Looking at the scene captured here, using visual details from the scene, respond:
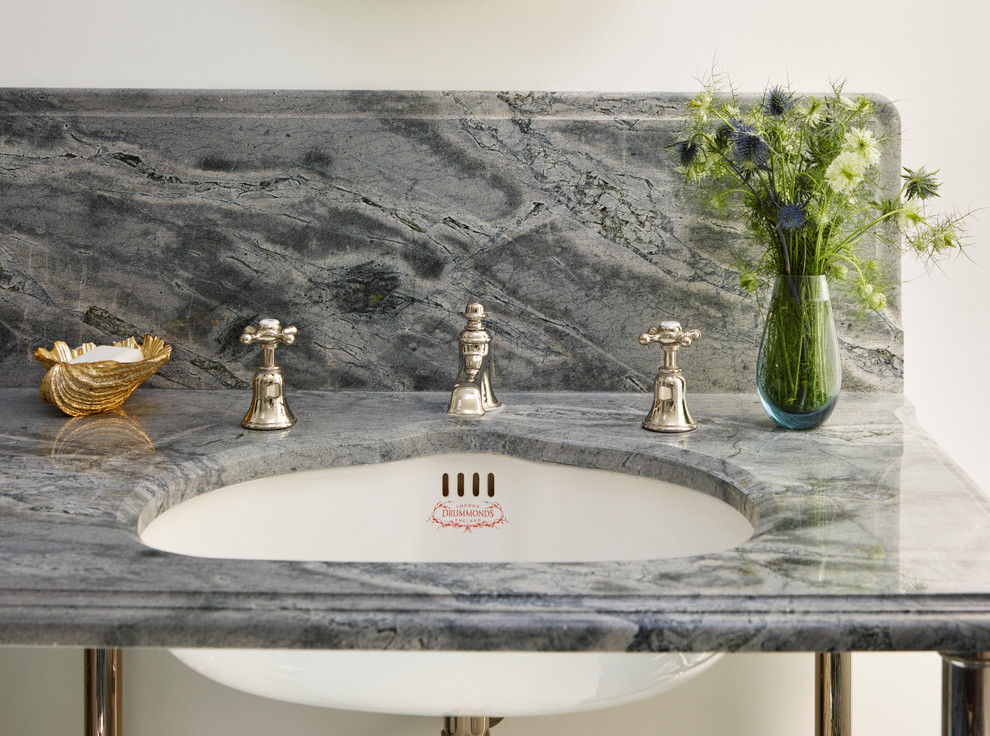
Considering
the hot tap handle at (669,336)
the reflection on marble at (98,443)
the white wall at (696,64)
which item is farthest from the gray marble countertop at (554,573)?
the white wall at (696,64)

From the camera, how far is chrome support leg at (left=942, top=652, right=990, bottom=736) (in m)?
0.55

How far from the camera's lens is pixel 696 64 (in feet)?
3.71

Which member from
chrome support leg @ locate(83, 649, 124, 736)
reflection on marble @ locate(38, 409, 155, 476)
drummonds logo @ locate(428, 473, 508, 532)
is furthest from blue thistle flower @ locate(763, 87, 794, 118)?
chrome support leg @ locate(83, 649, 124, 736)

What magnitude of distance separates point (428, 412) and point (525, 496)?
6.3 inches

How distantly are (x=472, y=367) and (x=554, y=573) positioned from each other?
1.57 ft

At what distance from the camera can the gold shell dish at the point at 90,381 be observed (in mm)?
993

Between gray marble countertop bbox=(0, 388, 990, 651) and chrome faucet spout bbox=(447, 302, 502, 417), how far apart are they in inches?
5.8

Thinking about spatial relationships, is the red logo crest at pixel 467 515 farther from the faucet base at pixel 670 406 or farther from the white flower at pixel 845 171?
the white flower at pixel 845 171

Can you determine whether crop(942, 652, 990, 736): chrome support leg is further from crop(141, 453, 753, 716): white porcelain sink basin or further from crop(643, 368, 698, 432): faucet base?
crop(643, 368, 698, 432): faucet base

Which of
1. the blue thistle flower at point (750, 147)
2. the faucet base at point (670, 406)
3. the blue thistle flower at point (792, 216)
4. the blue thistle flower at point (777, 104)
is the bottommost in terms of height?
the faucet base at point (670, 406)

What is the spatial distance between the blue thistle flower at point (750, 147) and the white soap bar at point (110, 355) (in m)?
0.75

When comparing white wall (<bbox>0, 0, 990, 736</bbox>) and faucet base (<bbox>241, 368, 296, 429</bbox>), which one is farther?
white wall (<bbox>0, 0, 990, 736</bbox>)

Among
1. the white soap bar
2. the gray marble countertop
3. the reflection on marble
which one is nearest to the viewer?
the gray marble countertop

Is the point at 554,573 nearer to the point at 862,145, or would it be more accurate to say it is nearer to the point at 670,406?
the point at 670,406
